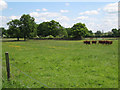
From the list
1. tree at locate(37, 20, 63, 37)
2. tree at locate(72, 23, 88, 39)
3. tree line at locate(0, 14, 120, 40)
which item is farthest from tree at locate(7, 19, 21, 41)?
tree at locate(72, 23, 88, 39)

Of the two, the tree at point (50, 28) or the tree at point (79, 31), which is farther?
the tree at point (50, 28)

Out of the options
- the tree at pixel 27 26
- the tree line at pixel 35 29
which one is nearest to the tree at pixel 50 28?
the tree line at pixel 35 29

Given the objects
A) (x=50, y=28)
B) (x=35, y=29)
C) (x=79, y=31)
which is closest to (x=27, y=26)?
(x=35, y=29)

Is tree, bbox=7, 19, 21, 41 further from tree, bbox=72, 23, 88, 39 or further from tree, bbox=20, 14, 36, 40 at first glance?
tree, bbox=72, 23, 88, 39

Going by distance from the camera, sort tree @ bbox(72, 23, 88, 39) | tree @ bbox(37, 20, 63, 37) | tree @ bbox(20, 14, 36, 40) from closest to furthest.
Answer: tree @ bbox(20, 14, 36, 40), tree @ bbox(72, 23, 88, 39), tree @ bbox(37, 20, 63, 37)

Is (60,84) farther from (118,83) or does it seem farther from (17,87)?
(118,83)

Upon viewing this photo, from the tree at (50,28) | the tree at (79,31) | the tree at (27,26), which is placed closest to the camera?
the tree at (27,26)

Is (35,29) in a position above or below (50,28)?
below

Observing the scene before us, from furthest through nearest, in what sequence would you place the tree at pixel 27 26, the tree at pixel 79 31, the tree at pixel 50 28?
the tree at pixel 50 28
the tree at pixel 79 31
the tree at pixel 27 26

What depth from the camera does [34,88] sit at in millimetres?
5742

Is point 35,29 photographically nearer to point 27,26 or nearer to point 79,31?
point 27,26

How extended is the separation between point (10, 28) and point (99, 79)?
74484 millimetres

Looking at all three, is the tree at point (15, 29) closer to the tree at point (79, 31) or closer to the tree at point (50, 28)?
the tree at point (50, 28)

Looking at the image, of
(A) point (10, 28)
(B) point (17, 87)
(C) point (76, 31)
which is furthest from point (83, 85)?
(C) point (76, 31)
